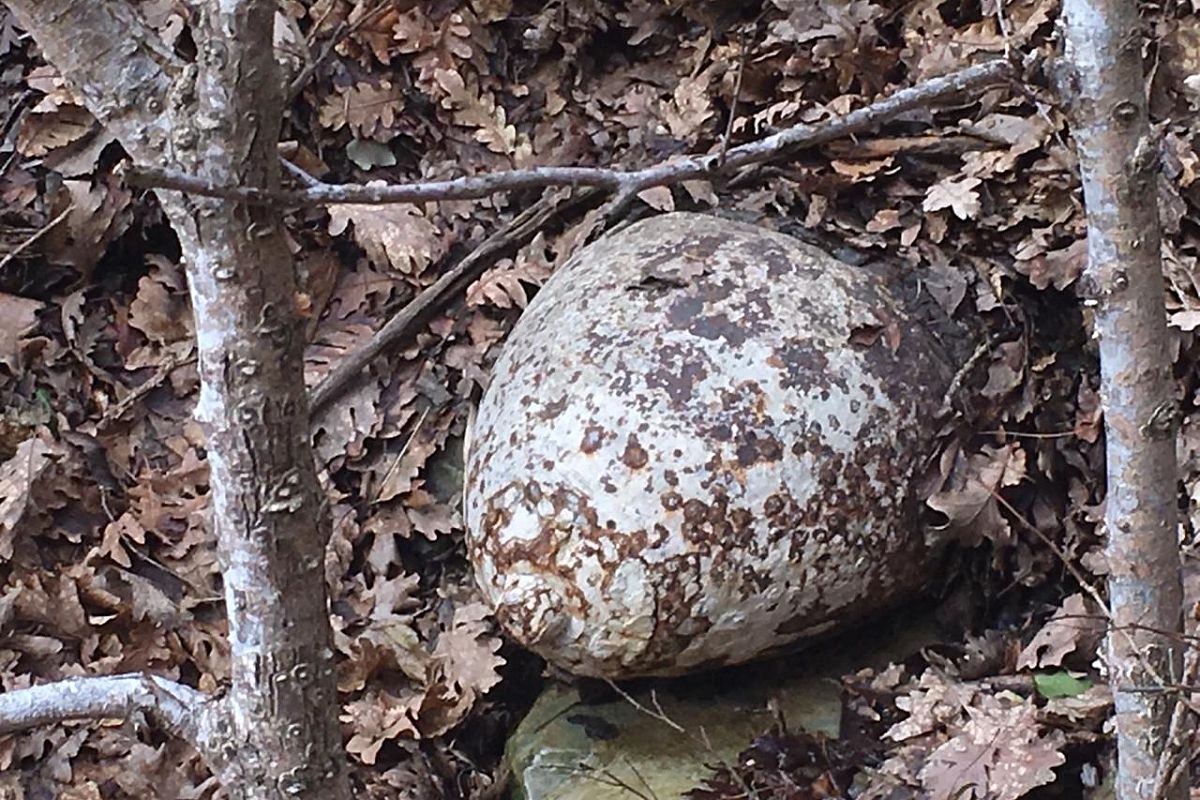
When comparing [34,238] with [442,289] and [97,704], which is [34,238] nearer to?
[442,289]

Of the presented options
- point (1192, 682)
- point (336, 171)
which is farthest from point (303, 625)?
point (336, 171)

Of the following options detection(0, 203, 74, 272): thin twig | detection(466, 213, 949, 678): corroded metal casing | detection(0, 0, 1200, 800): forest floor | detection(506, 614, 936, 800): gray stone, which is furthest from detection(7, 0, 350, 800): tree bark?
detection(0, 203, 74, 272): thin twig

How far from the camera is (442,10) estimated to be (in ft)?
14.5

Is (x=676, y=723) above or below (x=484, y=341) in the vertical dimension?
below

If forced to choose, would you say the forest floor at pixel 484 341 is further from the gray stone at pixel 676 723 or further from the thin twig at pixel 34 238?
the gray stone at pixel 676 723

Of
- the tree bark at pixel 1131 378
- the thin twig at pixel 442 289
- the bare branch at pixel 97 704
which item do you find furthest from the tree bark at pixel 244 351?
the thin twig at pixel 442 289

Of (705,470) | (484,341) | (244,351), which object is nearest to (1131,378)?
(705,470)

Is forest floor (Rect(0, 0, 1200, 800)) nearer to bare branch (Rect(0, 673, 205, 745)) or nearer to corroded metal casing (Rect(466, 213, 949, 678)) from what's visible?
corroded metal casing (Rect(466, 213, 949, 678))

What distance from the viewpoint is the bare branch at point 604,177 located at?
1.68 m

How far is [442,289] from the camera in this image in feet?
13.1

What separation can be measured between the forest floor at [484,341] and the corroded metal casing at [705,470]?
212 mm

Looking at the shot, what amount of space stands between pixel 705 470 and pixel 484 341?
1.27m

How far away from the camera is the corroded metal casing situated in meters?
2.88

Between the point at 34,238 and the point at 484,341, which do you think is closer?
the point at 484,341
